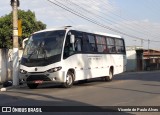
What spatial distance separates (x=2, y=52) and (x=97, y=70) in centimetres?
674

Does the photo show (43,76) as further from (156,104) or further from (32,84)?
(156,104)

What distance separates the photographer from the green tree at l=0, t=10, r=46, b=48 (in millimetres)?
51469

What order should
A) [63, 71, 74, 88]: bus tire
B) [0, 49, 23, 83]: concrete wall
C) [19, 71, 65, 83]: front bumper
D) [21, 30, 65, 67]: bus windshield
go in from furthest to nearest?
[0, 49, 23, 83]: concrete wall → [63, 71, 74, 88]: bus tire → [21, 30, 65, 67]: bus windshield → [19, 71, 65, 83]: front bumper

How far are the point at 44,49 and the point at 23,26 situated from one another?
32.7 m

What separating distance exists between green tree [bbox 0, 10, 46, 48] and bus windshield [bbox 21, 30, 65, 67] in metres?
30.7

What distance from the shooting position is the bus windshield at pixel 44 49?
62.6 ft

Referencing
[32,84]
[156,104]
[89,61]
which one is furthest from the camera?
[89,61]

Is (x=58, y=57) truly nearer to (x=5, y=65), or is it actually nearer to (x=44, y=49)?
(x=44, y=49)

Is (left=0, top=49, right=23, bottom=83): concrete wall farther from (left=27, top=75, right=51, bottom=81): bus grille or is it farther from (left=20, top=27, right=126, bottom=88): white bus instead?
(left=27, top=75, right=51, bottom=81): bus grille

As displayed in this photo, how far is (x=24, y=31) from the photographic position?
5138cm

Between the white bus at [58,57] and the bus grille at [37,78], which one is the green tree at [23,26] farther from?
the bus grille at [37,78]

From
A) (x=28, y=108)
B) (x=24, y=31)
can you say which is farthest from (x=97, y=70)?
(x=24, y=31)

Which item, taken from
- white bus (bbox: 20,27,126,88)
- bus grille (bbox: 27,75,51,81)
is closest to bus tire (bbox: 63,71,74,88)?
white bus (bbox: 20,27,126,88)

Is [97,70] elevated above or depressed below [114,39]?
below
